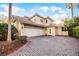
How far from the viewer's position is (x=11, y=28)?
1.75 metres

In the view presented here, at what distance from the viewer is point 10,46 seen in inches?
67.7

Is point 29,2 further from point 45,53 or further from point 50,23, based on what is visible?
point 45,53

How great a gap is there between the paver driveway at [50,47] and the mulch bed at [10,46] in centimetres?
4

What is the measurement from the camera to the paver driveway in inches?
68.6

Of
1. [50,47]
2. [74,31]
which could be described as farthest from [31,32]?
[74,31]

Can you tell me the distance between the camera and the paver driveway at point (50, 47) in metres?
1.74

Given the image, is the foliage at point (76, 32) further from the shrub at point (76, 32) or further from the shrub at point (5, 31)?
the shrub at point (5, 31)

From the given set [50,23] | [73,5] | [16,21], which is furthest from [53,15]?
[16,21]

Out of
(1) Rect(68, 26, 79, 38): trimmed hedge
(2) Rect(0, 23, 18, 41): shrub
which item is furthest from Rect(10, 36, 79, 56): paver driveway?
(2) Rect(0, 23, 18, 41): shrub

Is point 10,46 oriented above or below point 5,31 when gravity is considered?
below

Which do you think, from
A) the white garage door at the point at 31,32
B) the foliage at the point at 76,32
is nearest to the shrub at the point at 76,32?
the foliage at the point at 76,32

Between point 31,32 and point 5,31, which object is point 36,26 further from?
point 5,31

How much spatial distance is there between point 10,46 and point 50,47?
1.24 ft

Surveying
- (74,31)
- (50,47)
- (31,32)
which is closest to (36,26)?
(31,32)
